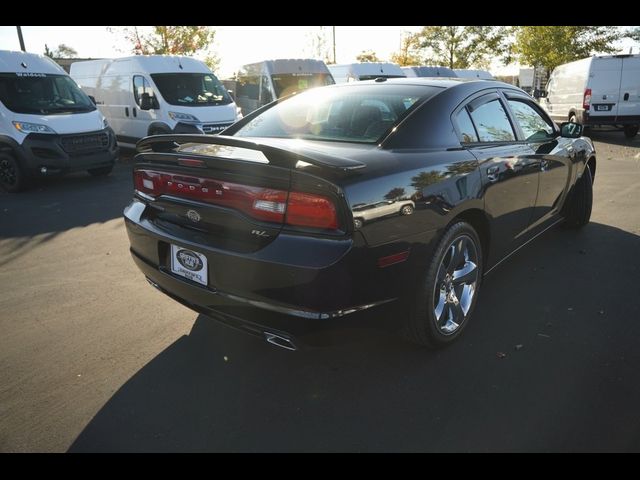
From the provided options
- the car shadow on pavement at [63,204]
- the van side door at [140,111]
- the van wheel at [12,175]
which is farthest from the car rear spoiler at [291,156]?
the van side door at [140,111]

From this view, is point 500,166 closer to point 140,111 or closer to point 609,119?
point 140,111

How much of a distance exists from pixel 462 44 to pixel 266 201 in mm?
33711

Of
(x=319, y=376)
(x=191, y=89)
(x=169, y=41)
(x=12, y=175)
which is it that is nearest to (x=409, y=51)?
(x=169, y=41)

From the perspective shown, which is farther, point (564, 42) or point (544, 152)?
point (564, 42)

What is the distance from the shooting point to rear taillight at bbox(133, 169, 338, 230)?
2.20 meters

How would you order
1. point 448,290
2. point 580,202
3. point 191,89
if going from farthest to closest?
point 191,89 → point 580,202 → point 448,290

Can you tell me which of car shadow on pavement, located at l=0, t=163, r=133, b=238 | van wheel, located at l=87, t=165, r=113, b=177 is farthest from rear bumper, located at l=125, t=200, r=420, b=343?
van wheel, located at l=87, t=165, r=113, b=177

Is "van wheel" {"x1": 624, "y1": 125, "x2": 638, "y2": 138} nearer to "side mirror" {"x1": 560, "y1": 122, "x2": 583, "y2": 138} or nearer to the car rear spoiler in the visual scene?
"side mirror" {"x1": 560, "y1": 122, "x2": 583, "y2": 138}

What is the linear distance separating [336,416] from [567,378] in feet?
4.22

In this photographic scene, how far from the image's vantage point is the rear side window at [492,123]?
3.23 metres

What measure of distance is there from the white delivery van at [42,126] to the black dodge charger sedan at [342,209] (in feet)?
19.0

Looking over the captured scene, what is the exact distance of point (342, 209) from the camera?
7.13ft

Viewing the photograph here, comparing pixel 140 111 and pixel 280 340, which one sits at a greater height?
pixel 140 111
